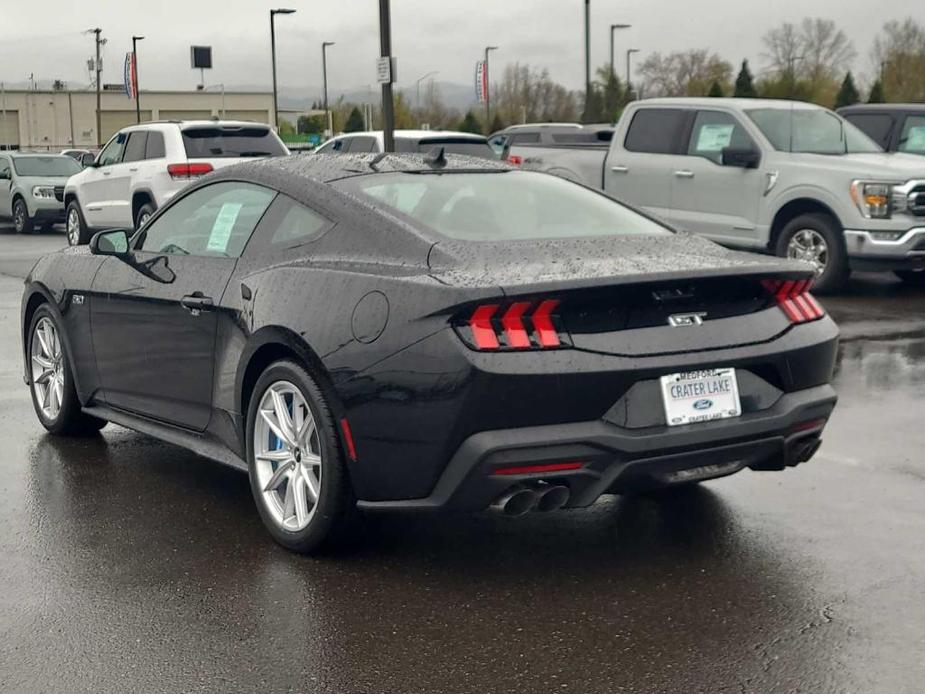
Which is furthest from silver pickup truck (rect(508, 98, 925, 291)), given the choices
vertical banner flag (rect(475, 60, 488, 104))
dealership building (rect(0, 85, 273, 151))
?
dealership building (rect(0, 85, 273, 151))

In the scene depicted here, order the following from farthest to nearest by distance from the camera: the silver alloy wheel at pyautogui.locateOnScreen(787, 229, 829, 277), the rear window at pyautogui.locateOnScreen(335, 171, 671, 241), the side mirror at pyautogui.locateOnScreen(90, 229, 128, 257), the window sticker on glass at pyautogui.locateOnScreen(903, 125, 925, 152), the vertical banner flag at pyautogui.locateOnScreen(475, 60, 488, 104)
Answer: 1. the vertical banner flag at pyautogui.locateOnScreen(475, 60, 488, 104)
2. the window sticker on glass at pyautogui.locateOnScreen(903, 125, 925, 152)
3. the silver alloy wheel at pyautogui.locateOnScreen(787, 229, 829, 277)
4. the side mirror at pyautogui.locateOnScreen(90, 229, 128, 257)
5. the rear window at pyautogui.locateOnScreen(335, 171, 671, 241)

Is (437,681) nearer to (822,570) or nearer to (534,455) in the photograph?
(534,455)

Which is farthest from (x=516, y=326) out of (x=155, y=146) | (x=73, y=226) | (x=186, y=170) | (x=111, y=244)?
(x=73, y=226)

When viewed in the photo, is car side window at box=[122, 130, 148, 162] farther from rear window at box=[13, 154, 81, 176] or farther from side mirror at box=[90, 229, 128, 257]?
side mirror at box=[90, 229, 128, 257]

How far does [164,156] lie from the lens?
18.6 metres

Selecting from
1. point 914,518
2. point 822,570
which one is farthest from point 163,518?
point 914,518

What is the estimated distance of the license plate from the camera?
4.54 meters

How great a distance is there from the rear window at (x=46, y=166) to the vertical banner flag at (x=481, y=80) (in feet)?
126

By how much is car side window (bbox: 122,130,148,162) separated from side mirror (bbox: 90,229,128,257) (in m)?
13.2

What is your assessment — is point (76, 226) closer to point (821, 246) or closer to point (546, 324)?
point (821, 246)

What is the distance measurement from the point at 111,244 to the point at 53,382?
114 cm

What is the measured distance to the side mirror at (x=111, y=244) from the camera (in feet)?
21.0

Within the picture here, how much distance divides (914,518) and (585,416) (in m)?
1.75

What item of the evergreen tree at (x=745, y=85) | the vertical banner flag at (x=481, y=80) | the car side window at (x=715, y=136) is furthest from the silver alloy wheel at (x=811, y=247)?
the vertical banner flag at (x=481, y=80)
